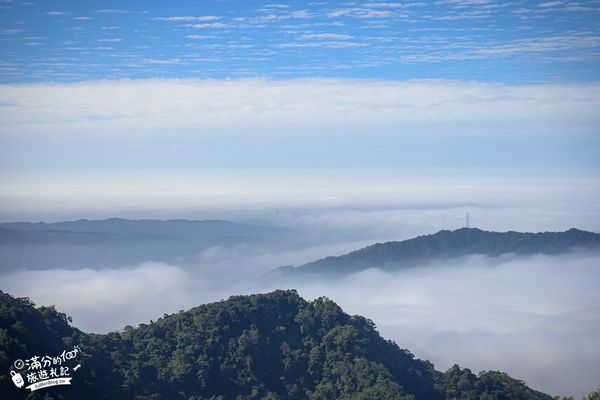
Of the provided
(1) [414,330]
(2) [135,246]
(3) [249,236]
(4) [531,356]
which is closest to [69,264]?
(2) [135,246]

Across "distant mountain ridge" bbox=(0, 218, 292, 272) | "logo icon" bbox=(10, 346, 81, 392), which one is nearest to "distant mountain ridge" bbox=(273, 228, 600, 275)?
"distant mountain ridge" bbox=(0, 218, 292, 272)

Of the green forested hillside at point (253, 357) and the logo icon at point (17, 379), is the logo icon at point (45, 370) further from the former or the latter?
the green forested hillside at point (253, 357)

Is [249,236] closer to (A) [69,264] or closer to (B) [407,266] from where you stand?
(A) [69,264]

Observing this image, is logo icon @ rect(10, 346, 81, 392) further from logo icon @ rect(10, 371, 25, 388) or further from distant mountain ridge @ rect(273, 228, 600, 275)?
distant mountain ridge @ rect(273, 228, 600, 275)

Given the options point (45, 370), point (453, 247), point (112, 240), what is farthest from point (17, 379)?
point (112, 240)

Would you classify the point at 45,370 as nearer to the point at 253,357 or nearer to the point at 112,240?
the point at 253,357

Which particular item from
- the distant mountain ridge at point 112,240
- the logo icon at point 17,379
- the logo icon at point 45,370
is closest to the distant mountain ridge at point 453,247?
the distant mountain ridge at point 112,240
